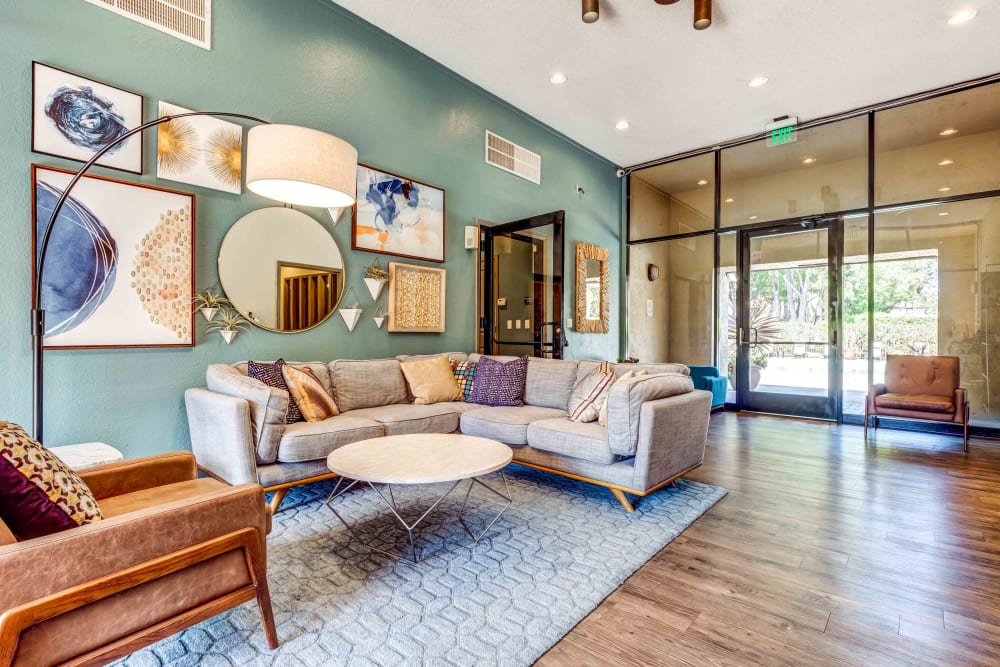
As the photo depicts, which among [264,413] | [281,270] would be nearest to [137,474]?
[264,413]

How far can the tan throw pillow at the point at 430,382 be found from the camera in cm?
363

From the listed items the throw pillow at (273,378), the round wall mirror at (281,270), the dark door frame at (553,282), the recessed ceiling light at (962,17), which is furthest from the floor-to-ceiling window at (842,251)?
the throw pillow at (273,378)

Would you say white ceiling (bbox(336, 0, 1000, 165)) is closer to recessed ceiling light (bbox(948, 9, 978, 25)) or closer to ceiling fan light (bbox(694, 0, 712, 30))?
recessed ceiling light (bbox(948, 9, 978, 25))

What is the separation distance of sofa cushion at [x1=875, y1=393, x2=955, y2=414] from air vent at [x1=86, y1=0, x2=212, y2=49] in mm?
6089

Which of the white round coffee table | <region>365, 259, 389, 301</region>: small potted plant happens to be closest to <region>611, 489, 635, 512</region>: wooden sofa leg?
the white round coffee table

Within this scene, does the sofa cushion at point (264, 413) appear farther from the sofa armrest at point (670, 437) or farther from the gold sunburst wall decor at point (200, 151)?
the sofa armrest at point (670, 437)

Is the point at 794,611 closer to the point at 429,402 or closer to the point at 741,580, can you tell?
the point at 741,580

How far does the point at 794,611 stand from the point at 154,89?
159 inches

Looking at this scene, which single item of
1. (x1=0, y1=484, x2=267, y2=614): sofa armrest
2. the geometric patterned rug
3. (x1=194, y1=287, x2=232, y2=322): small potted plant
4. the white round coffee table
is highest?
(x1=194, y1=287, x2=232, y2=322): small potted plant

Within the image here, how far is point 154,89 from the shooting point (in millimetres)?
2781

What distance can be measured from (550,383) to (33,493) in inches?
116

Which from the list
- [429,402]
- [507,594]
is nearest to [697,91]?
[429,402]

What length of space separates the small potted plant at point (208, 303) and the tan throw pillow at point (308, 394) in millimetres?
578

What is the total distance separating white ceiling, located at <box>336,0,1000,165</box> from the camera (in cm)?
353
